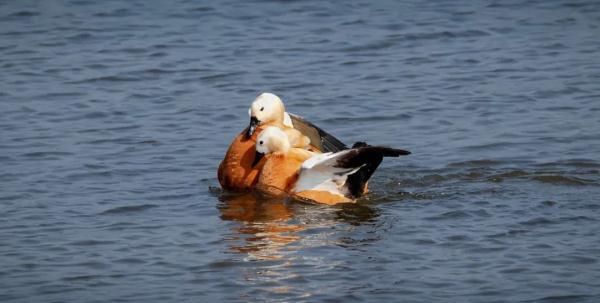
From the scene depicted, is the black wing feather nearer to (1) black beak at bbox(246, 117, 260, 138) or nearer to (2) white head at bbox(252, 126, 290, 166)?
(1) black beak at bbox(246, 117, 260, 138)

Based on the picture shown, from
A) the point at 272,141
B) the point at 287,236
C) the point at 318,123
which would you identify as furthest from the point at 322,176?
the point at 318,123

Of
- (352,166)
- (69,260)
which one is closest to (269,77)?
(352,166)

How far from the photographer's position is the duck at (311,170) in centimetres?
912

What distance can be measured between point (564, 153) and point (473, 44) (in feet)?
14.4

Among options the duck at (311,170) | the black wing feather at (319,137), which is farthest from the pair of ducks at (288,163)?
the black wing feather at (319,137)

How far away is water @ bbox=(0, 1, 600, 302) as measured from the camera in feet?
24.8

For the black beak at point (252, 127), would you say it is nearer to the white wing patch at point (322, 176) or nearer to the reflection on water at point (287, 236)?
the reflection on water at point (287, 236)

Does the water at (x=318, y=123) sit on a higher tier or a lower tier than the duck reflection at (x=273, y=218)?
higher

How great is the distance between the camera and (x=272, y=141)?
9.50 meters

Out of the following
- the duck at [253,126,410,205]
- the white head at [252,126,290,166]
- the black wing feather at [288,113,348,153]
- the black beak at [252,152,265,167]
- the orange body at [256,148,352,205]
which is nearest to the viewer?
the duck at [253,126,410,205]

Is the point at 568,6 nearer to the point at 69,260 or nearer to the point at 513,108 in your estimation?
the point at 513,108

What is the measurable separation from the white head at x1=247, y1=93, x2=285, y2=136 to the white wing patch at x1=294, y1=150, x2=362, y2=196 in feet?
2.32

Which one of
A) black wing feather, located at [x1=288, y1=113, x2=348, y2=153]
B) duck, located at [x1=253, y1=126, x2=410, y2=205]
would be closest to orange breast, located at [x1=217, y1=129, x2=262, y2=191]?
duck, located at [x1=253, y1=126, x2=410, y2=205]

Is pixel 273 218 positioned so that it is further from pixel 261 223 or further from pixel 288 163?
pixel 288 163
